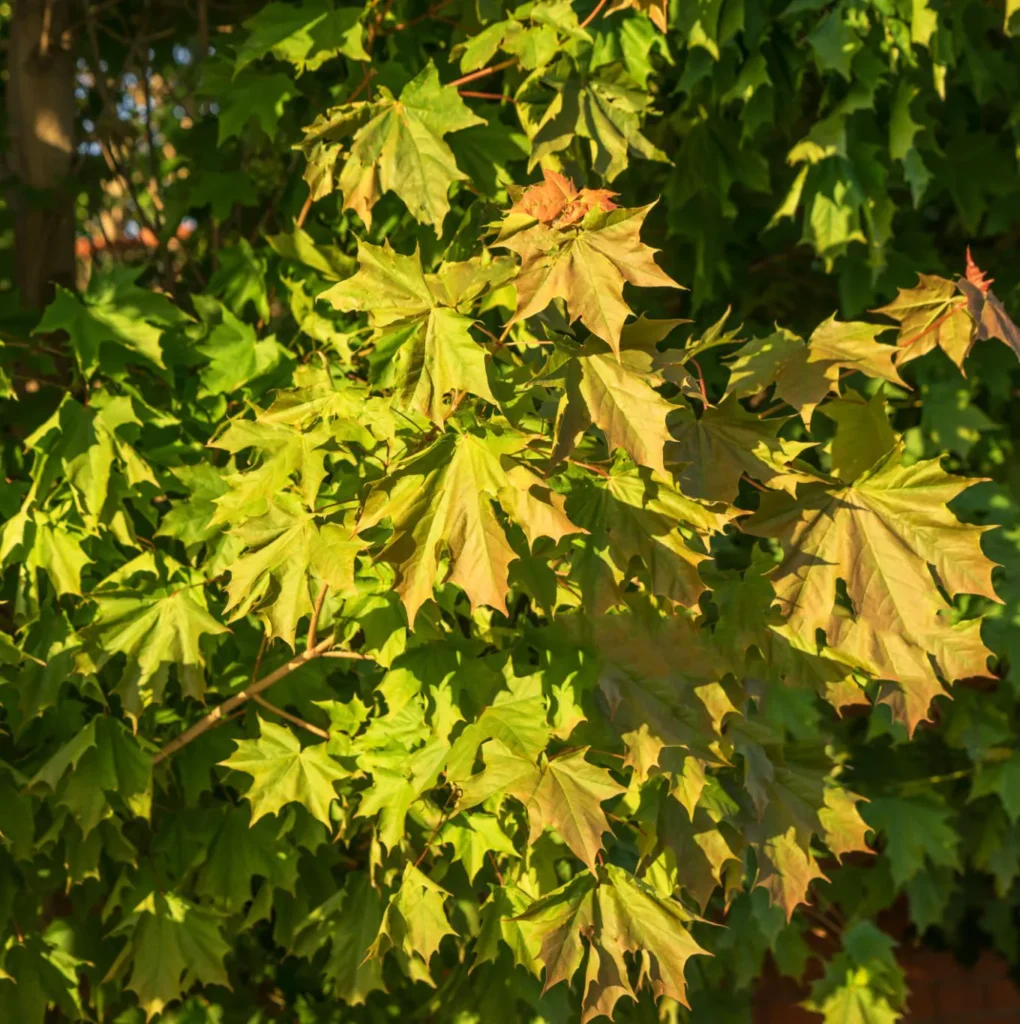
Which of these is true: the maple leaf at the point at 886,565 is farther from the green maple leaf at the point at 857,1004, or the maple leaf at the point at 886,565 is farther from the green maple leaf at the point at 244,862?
the green maple leaf at the point at 857,1004

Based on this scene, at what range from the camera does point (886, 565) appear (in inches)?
73.0

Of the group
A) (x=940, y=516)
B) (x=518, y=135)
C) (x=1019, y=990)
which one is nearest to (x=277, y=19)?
(x=518, y=135)

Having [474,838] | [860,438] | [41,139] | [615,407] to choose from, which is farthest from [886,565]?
[41,139]

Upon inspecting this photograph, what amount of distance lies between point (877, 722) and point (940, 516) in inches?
45.4

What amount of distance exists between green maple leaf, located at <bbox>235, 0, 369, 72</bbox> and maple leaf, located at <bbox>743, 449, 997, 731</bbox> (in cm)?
122

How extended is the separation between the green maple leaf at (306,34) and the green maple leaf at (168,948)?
158 centimetres

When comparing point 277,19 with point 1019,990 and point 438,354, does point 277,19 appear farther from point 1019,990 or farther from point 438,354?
point 1019,990

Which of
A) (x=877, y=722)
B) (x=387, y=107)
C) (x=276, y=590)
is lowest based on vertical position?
(x=877, y=722)

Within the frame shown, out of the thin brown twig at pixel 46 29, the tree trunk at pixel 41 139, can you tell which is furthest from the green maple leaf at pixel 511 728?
the thin brown twig at pixel 46 29

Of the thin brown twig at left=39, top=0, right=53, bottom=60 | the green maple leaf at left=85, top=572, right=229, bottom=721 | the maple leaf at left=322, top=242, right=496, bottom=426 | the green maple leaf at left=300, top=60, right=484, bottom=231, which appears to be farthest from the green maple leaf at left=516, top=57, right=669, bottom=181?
the thin brown twig at left=39, top=0, right=53, bottom=60

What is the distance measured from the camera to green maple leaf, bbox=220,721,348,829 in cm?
215

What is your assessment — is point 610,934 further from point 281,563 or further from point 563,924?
point 281,563

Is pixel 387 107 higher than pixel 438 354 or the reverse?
higher

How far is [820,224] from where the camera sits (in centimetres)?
275
